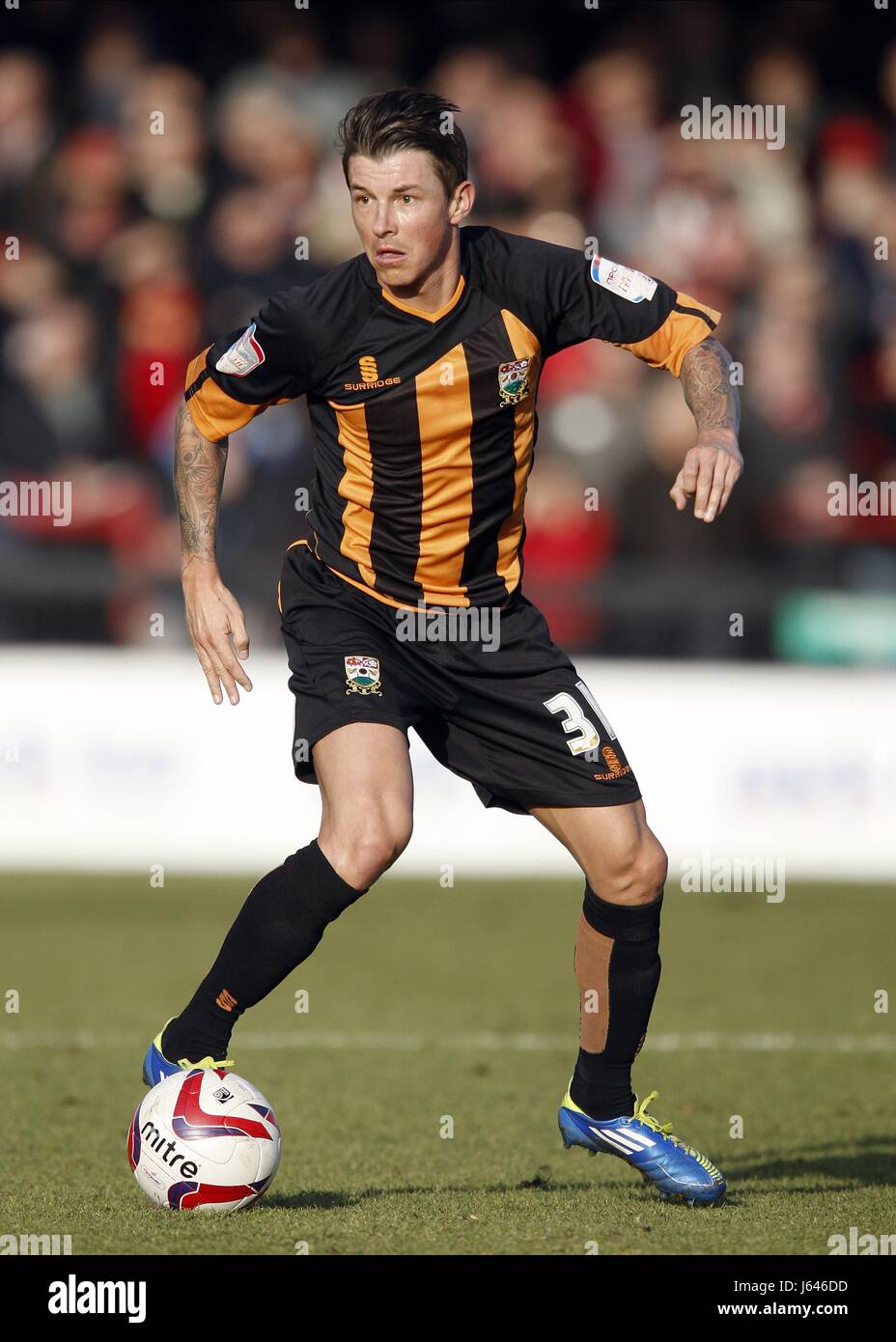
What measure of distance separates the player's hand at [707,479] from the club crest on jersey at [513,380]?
520mm

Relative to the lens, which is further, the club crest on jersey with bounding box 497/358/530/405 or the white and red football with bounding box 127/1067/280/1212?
the club crest on jersey with bounding box 497/358/530/405

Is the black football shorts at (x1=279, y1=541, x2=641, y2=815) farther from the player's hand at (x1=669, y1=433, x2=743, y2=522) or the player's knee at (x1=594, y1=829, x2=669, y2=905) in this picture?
the player's hand at (x1=669, y1=433, x2=743, y2=522)

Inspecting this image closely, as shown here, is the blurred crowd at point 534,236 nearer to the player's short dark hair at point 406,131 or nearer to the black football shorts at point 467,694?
the black football shorts at point 467,694

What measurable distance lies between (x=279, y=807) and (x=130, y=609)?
1.36 m

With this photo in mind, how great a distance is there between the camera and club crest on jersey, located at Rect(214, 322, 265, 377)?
182 inches

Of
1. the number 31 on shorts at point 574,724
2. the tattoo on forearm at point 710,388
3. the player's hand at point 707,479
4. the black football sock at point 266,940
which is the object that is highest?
the tattoo on forearm at point 710,388

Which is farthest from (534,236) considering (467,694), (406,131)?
(467,694)

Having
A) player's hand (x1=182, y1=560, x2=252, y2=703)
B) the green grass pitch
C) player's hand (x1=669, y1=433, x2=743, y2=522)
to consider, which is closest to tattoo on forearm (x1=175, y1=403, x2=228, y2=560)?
player's hand (x1=182, y1=560, x2=252, y2=703)

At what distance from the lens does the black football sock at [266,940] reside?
448cm

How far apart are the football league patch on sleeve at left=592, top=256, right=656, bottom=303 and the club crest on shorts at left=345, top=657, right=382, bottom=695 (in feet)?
3.63

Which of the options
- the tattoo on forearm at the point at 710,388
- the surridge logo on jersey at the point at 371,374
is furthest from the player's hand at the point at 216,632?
the tattoo on forearm at the point at 710,388

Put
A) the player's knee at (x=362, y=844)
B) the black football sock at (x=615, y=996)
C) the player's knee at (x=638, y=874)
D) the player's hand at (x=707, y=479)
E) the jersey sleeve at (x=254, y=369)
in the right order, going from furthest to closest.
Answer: the black football sock at (x=615, y=996), the player's knee at (x=638, y=874), the jersey sleeve at (x=254, y=369), the player's knee at (x=362, y=844), the player's hand at (x=707, y=479)

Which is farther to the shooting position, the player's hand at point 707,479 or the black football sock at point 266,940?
the black football sock at point 266,940
